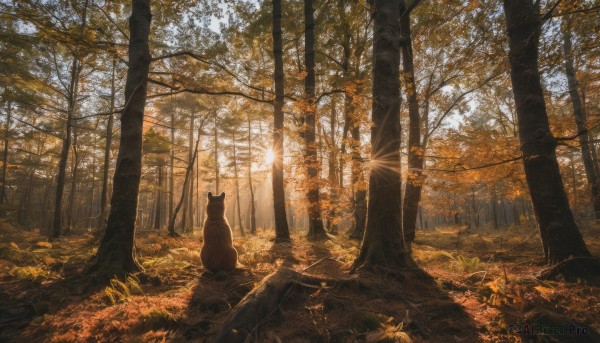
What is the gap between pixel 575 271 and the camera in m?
3.99

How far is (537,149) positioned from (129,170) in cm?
749

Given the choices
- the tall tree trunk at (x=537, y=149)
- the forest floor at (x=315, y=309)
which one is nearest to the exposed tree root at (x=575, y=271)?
the tall tree trunk at (x=537, y=149)

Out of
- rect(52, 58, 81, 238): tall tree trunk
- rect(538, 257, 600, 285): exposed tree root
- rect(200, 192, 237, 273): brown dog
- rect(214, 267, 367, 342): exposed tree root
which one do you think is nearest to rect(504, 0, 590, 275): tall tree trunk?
rect(538, 257, 600, 285): exposed tree root

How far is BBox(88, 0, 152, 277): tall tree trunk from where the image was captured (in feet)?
14.8

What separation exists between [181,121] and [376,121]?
22.0 metres

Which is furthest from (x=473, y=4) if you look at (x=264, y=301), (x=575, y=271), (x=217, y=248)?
(x=217, y=248)

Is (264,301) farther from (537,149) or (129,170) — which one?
(537,149)

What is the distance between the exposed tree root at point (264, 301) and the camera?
238 cm

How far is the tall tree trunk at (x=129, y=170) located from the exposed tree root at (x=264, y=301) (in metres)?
2.87

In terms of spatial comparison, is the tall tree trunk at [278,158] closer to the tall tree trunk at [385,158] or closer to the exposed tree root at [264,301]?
the tall tree trunk at [385,158]

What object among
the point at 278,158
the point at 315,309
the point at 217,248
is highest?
the point at 278,158

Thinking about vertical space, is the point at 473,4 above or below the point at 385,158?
above

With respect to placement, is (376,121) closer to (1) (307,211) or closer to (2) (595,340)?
(2) (595,340)

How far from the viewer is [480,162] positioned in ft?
24.4
